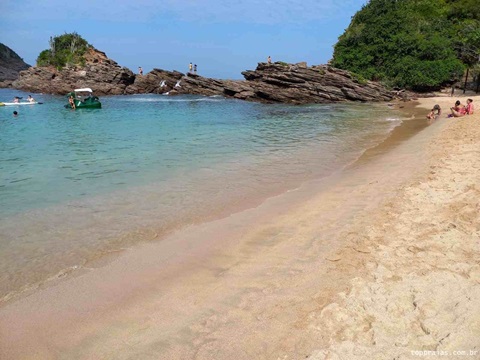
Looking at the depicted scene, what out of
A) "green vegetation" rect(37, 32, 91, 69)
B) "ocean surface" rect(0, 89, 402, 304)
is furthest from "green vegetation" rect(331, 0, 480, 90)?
"green vegetation" rect(37, 32, 91, 69)

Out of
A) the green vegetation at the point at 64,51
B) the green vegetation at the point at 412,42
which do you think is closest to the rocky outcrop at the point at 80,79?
the green vegetation at the point at 64,51

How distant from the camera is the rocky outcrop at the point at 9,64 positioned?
302 ft

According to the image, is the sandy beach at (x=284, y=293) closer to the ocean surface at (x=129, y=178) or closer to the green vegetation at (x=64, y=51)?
the ocean surface at (x=129, y=178)

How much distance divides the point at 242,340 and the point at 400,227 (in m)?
4.21

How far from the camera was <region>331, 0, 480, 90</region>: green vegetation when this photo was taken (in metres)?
46.6

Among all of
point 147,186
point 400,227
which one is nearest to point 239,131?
point 147,186

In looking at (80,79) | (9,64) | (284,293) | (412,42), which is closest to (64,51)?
(80,79)

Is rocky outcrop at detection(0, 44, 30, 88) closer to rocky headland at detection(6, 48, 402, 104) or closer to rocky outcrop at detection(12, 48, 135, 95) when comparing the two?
rocky headland at detection(6, 48, 402, 104)

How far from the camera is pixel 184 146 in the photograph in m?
17.9

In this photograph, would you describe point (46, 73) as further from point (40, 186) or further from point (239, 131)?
point (40, 186)

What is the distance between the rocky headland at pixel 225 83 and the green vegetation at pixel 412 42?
15.8ft

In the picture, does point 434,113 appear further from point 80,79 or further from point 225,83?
point 80,79

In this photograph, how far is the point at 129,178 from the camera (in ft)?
39.0

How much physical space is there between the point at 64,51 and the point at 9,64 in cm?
4868
